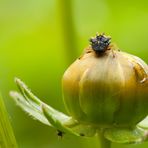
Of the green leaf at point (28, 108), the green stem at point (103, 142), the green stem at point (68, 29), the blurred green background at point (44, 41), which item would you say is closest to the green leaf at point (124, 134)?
the green stem at point (103, 142)

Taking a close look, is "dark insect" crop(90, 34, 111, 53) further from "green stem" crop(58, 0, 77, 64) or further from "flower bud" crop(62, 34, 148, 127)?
"green stem" crop(58, 0, 77, 64)

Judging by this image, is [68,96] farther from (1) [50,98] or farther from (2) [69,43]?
(1) [50,98]

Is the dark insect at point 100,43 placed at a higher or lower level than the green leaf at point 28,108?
higher

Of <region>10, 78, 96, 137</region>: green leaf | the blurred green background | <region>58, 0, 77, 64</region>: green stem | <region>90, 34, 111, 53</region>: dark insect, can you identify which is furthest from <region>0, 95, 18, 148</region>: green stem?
the blurred green background

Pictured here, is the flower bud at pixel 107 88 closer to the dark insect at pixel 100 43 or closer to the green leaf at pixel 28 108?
the dark insect at pixel 100 43

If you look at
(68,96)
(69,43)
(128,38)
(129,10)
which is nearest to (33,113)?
(68,96)

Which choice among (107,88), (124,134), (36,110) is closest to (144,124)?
(124,134)

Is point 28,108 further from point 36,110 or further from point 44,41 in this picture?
point 44,41
